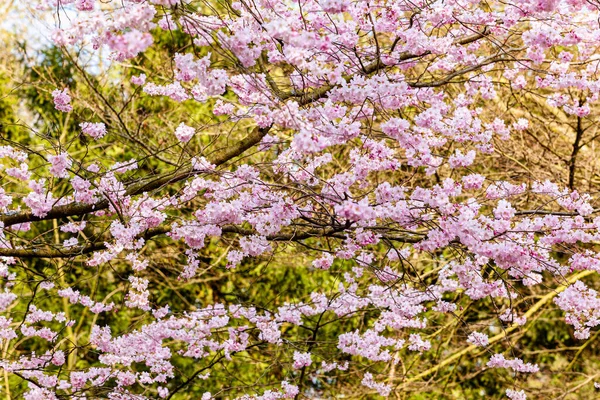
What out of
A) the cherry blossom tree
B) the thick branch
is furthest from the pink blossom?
the thick branch

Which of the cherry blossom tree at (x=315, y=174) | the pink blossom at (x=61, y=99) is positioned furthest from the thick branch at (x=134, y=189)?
the pink blossom at (x=61, y=99)

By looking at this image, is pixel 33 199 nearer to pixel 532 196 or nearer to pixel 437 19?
pixel 437 19

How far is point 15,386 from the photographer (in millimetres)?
7664

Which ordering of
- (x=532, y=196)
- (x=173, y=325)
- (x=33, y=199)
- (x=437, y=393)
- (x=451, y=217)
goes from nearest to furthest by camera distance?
(x=451, y=217), (x=33, y=199), (x=173, y=325), (x=532, y=196), (x=437, y=393)

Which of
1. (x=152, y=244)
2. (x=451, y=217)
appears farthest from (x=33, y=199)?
(x=152, y=244)

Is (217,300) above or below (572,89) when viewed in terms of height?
below

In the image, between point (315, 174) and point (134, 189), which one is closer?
point (134, 189)

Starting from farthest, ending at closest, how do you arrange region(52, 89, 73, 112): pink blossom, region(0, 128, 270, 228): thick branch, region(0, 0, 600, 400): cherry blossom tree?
region(52, 89, 73, 112): pink blossom < region(0, 128, 270, 228): thick branch < region(0, 0, 600, 400): cherry blossom tree

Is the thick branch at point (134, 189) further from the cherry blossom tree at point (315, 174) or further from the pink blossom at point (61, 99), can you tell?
the pink blossom at point (61, 99)

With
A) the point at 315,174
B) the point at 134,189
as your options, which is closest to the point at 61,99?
the point at 134,189

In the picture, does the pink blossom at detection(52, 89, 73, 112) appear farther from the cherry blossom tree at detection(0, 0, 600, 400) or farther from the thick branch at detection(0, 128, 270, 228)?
the thick branch at detection(0, 128, 270, 228)

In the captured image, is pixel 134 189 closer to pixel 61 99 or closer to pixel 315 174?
pixel 61 99

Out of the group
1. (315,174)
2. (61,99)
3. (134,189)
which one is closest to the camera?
(134,189)

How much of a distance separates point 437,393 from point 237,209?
15.4 ft
